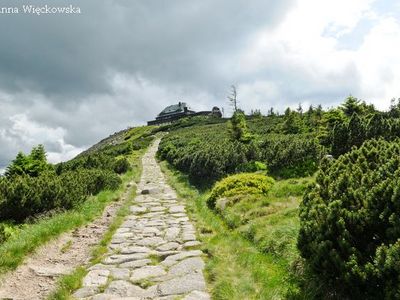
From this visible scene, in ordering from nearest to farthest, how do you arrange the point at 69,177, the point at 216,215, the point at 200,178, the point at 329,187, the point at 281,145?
the point at 329,187 → the point at 216,215 → the point at 69,177 → the point at 281,145 → the point at 200,178

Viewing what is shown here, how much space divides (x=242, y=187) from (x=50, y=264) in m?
6.48

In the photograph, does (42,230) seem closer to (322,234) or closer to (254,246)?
(254,246)

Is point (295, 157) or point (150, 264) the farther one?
point (295, 157)

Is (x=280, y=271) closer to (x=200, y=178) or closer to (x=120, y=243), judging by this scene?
(x=120, y=243)

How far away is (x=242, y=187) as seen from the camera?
1233 cm

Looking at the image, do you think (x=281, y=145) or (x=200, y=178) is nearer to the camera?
(x=281, y=145)

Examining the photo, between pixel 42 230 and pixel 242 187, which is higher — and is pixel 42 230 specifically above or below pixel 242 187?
below

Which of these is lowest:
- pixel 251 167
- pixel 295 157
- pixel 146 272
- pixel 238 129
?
pixel 146 272

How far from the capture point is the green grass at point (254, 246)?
18.9 feet

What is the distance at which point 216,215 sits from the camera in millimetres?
11352

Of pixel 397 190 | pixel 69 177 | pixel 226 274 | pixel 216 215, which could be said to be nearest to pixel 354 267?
pixel 397 190

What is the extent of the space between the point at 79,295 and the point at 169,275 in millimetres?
1544

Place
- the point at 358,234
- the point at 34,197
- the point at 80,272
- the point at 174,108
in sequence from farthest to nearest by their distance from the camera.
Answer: the point at 174,108 → the point at 34,197 → the point at 80,272 → the point at 358,234

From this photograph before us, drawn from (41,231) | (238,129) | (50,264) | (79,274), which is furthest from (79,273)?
(238,129)
